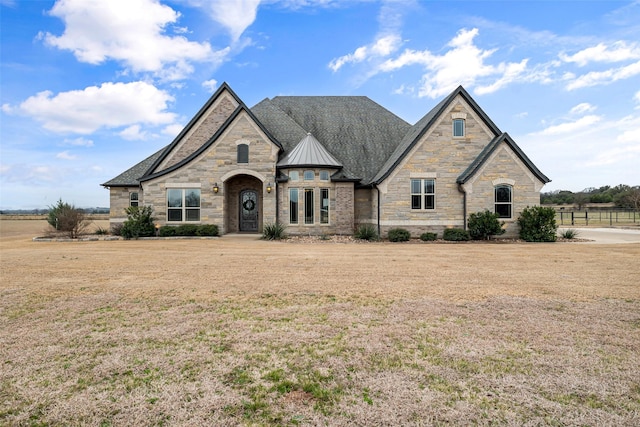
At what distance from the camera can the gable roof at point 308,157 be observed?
20.3 metres

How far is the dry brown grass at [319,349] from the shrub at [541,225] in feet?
33.6

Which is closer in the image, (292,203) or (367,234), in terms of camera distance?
(367,234)

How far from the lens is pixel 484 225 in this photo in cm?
1883

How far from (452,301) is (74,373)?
6061 mm

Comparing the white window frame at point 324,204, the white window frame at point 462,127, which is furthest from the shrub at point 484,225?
the white window frame at point 324,204

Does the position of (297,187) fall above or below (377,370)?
above

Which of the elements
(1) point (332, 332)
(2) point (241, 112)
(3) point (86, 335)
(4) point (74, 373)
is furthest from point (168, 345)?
(2) point (241, 112)

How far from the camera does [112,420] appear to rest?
3096mm

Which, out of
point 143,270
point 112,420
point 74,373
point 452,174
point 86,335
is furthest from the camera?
point 452,174

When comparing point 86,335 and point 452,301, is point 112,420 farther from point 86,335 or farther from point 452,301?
point 452,301

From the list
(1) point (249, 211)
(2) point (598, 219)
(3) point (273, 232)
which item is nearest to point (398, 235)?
(3) point (273, 232)

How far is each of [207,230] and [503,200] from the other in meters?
16.7

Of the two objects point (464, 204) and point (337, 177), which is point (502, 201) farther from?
point (337, 177)

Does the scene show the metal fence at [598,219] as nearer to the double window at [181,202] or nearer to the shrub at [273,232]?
the shrub at [273,232]
